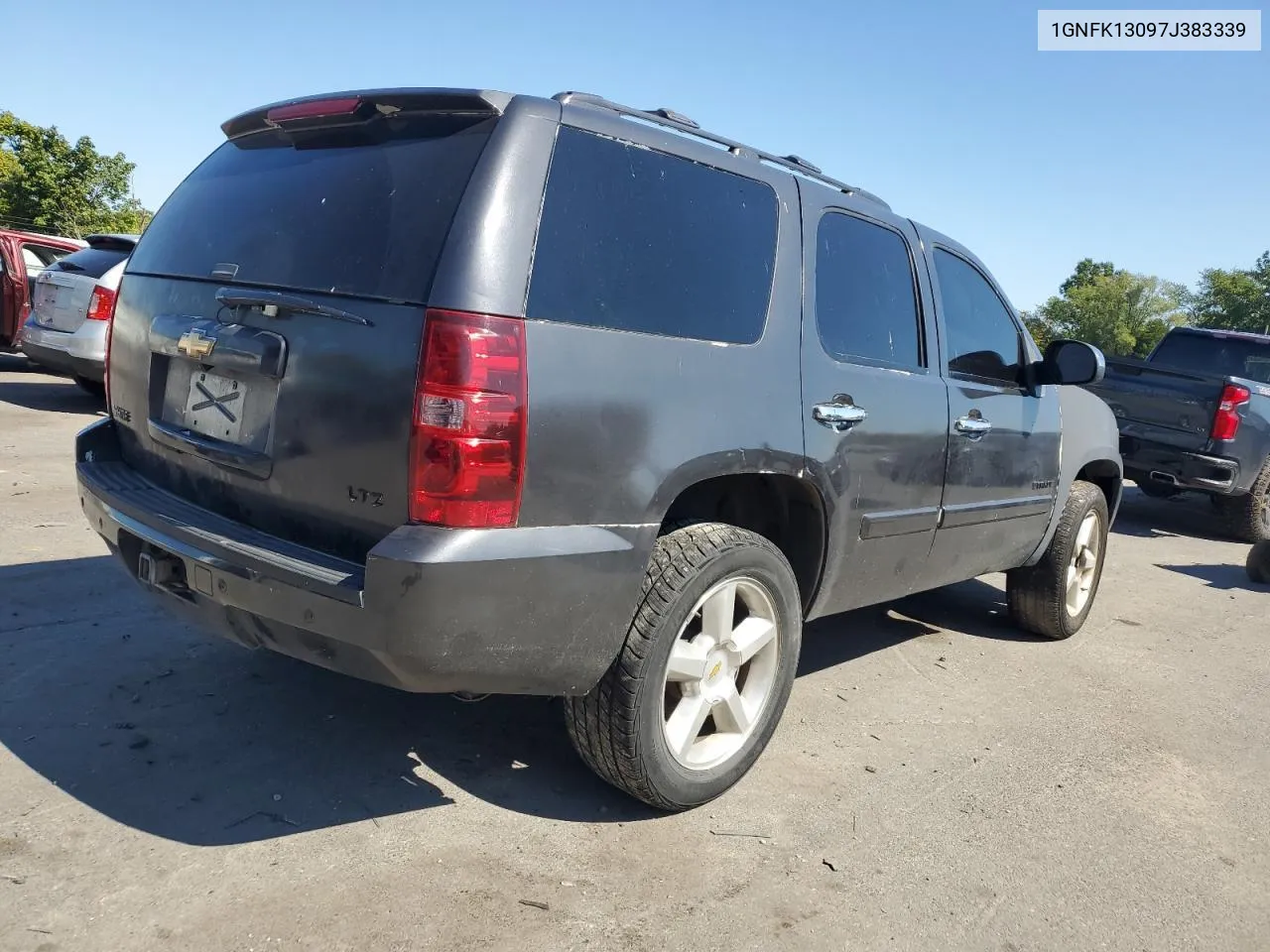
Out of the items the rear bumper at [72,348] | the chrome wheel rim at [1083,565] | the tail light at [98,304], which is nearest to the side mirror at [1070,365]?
the chrome wheel rim at [1083,565]

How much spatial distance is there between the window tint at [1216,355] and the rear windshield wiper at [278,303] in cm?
983

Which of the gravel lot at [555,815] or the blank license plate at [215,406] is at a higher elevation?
the blank license plate at [215,406]

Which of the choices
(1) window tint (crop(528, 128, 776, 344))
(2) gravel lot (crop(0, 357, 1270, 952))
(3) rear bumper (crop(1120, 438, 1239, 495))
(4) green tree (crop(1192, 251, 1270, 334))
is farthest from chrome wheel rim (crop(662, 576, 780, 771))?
(4) green tree (crop(1192, 251, 1270, 334))

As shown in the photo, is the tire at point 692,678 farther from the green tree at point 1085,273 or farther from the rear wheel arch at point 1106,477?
the green tree at point 1085,273

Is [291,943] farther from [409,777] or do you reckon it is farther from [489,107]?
[489,107]

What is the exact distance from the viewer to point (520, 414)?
2.29m

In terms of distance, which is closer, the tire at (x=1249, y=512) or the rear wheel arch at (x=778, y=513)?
the rear wheel arch at (x=778, y=513)

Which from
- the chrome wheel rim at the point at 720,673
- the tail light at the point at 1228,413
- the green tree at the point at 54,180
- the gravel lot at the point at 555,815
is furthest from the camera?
the green tree at the point at 54,180

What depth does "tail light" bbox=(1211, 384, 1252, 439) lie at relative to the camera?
8414 millimetres

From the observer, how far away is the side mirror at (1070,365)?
4449mm

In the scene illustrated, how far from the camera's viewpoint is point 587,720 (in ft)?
9.02

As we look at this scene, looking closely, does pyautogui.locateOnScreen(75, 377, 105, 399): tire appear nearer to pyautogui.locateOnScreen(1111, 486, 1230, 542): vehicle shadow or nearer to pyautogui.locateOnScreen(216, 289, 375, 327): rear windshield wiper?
pyautogui.locateOnScreen(216, 289, 375, 327): rear windshield wiper

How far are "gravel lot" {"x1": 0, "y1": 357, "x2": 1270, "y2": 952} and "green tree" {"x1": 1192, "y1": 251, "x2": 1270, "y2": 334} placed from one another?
76.5 metres

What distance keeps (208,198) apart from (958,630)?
4.18 m
